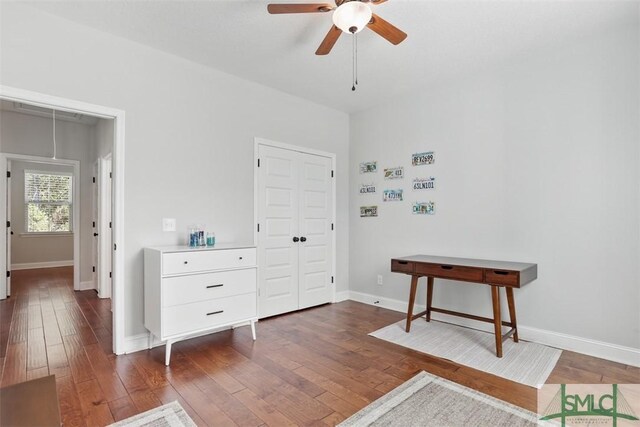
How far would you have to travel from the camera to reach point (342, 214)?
4.72 meters

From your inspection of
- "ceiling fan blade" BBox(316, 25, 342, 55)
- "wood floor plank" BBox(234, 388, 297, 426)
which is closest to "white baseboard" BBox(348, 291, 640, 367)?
"wood floor plank" BBox(234, 388, 297, 426)

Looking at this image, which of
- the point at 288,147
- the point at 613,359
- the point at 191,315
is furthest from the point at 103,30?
the point at 613,359

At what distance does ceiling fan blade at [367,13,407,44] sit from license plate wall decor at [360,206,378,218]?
7.80ft

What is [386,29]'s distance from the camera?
2.23 meters

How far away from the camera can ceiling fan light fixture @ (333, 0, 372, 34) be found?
76.8 inches

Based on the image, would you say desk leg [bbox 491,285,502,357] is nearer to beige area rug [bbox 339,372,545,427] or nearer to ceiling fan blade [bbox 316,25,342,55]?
beige area rug [bbox 339,372,545,427]

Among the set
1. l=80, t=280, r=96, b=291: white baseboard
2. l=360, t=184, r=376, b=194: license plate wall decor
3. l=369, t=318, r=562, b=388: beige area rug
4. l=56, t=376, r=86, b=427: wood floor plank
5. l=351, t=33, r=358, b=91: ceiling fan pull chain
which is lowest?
l=369, t=318, r=562, b=388: beige area rug

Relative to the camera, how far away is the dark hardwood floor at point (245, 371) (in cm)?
202

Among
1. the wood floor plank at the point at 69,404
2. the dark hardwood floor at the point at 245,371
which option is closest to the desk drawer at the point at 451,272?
the dark hardwood floor at the point at 245,371

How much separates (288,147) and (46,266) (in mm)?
6885

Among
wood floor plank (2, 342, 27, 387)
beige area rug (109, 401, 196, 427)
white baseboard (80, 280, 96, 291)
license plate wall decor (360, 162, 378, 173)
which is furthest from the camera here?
white baseboard (80, 280, 96, 291)

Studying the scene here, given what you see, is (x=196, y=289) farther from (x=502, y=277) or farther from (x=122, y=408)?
(x=502, y=277)

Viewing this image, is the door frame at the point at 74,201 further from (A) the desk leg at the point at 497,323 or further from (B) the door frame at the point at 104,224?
(A) the desk leg at the point at 497,323

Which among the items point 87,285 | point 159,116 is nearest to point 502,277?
point 159,116
